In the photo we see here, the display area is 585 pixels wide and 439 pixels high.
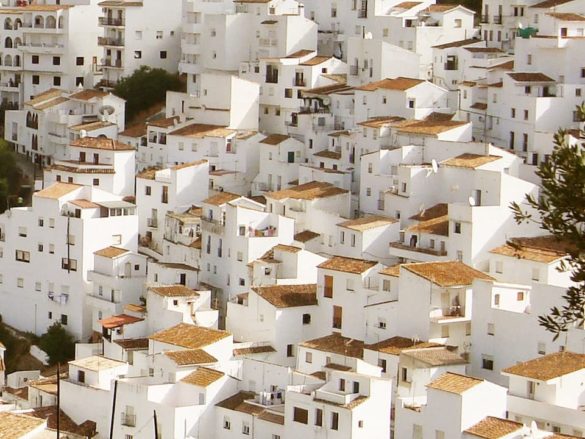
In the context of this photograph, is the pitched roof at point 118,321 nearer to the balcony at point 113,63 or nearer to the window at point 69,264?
the window at point 69,264

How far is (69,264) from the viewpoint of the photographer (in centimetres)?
5509

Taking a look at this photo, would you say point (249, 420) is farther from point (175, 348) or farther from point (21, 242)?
point (21, 242)

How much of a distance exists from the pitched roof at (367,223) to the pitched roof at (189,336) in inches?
206

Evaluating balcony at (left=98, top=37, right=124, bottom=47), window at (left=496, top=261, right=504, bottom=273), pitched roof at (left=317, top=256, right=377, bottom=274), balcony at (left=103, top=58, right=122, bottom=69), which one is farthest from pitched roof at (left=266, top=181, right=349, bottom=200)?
Result: balcony at (left=98, top=37, right=124, bottom=47)

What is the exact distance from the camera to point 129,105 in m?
67.2

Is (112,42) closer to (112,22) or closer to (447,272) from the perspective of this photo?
(112,22)

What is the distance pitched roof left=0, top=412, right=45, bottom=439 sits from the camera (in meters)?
44.7

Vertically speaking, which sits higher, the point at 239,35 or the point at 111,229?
the point at 239,35

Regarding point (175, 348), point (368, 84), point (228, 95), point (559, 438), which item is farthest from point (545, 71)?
point (559, 438)

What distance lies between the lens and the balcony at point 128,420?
45562 millimetres

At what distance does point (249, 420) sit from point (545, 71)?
54.2ft

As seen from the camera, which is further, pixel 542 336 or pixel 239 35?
pixel 239 35

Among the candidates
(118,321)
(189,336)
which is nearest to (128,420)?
(189,336)

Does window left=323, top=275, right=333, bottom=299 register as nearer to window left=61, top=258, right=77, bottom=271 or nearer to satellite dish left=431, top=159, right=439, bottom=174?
satellite dish left=431, top=159, right=439, bottom=174
